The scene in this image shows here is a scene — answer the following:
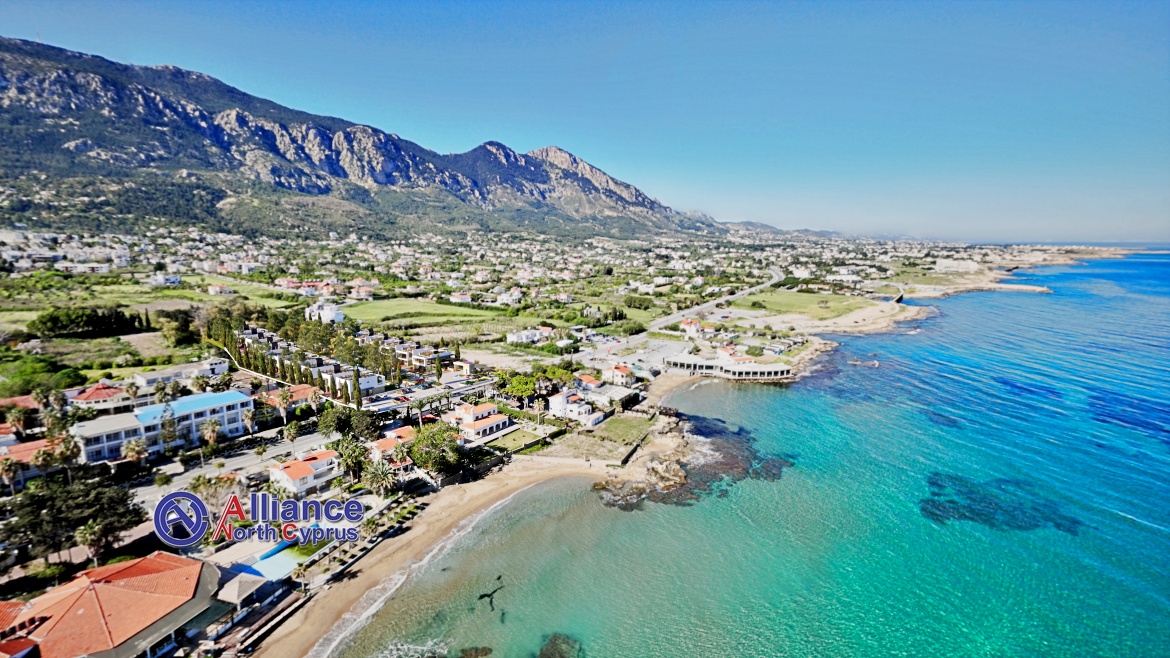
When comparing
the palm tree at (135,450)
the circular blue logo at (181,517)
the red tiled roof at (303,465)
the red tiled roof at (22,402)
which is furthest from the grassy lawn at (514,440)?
the red tiled roof at (22,402)

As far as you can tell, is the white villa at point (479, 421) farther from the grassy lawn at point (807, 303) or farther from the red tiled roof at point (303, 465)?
the grassy lawn at point (807, 303)

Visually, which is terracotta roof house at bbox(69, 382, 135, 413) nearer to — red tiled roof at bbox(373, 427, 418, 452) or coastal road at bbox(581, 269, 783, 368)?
red tiled roof at bbox(373, 427, 418, 452)

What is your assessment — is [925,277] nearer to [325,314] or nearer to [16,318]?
[325,314]

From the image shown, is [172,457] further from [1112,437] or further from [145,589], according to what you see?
[1112,437]

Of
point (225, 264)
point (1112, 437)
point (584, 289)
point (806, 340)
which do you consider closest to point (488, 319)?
point (584, 289)

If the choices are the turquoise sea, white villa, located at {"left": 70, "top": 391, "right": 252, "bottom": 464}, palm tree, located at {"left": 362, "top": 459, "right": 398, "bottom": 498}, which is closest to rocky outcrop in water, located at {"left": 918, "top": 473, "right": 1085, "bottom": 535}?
the turquoise sea

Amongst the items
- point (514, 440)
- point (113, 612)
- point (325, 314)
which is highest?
point (325, 314)

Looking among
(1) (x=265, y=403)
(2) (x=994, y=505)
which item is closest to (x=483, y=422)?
(1) (x=265, y=403)
